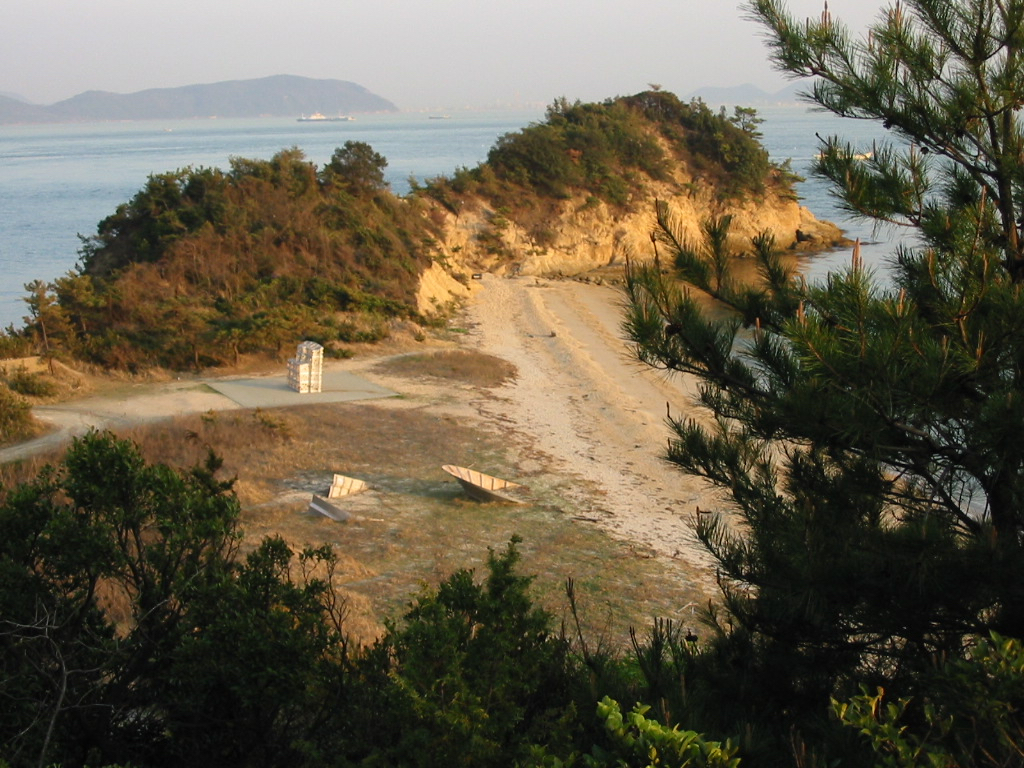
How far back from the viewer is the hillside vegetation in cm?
2058

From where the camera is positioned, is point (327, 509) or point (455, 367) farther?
point (455, 367)

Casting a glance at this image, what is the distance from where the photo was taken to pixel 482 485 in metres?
12.3

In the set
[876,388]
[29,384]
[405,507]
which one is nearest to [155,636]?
[876,388]

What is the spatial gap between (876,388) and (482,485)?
334 inches

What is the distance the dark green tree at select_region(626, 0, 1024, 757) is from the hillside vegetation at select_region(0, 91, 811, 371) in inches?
660

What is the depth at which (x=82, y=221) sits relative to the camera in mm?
56219

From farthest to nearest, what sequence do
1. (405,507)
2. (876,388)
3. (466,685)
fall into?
A: (405,507)
(876,388)
(466,685)

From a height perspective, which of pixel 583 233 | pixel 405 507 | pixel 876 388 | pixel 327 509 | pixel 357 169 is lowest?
pixel 405 507

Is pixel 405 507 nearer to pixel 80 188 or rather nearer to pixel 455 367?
pixel 455 367

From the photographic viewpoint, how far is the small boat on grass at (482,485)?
12117mm

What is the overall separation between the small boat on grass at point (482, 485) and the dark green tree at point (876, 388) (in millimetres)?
6733

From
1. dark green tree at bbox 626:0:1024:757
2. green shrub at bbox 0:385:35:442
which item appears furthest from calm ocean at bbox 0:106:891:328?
green shrub at bbox 0:385:35:442

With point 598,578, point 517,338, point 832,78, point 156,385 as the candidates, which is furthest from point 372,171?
point 832,78

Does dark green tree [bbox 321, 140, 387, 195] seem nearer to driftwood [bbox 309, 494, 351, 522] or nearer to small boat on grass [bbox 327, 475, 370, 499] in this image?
small boat on grass [bbox 327, 475, 370, 499]
